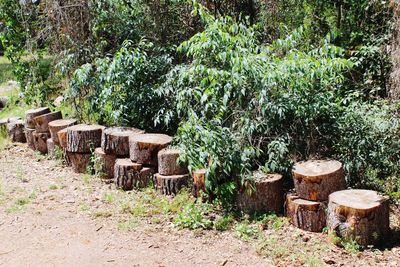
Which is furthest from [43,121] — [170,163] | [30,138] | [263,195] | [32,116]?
[263,195]

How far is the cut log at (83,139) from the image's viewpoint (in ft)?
22.5

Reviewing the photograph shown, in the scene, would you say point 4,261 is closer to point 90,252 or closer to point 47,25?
point 90,252

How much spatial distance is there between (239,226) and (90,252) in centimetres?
150

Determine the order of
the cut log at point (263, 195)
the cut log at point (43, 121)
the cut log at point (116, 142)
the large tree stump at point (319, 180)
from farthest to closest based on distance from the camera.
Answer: the cut log at point (43, 121), the cut log at point (116, 142), the cut log at point (263, 195), the large tree stump at point (319, 180)

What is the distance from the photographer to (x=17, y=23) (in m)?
9.26

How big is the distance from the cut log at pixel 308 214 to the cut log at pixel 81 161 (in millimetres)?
3170

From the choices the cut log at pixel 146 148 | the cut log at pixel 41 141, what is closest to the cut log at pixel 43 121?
the cut log at pixel 41 141

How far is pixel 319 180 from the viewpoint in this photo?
4.81 m

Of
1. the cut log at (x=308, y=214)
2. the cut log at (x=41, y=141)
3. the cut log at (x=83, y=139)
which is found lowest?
the cut log at (x=308, y=214)

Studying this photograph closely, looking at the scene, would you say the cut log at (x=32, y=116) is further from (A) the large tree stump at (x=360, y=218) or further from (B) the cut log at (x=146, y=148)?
(A) the large tree stump at (x=360, y=218)

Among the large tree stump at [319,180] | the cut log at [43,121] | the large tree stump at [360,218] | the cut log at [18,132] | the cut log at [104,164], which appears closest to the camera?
the large tree stump at [360,218]

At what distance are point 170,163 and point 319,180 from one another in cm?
188

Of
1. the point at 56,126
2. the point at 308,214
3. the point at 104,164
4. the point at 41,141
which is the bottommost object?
the point at 308,214

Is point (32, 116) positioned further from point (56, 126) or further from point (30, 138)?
point (56, 126)
